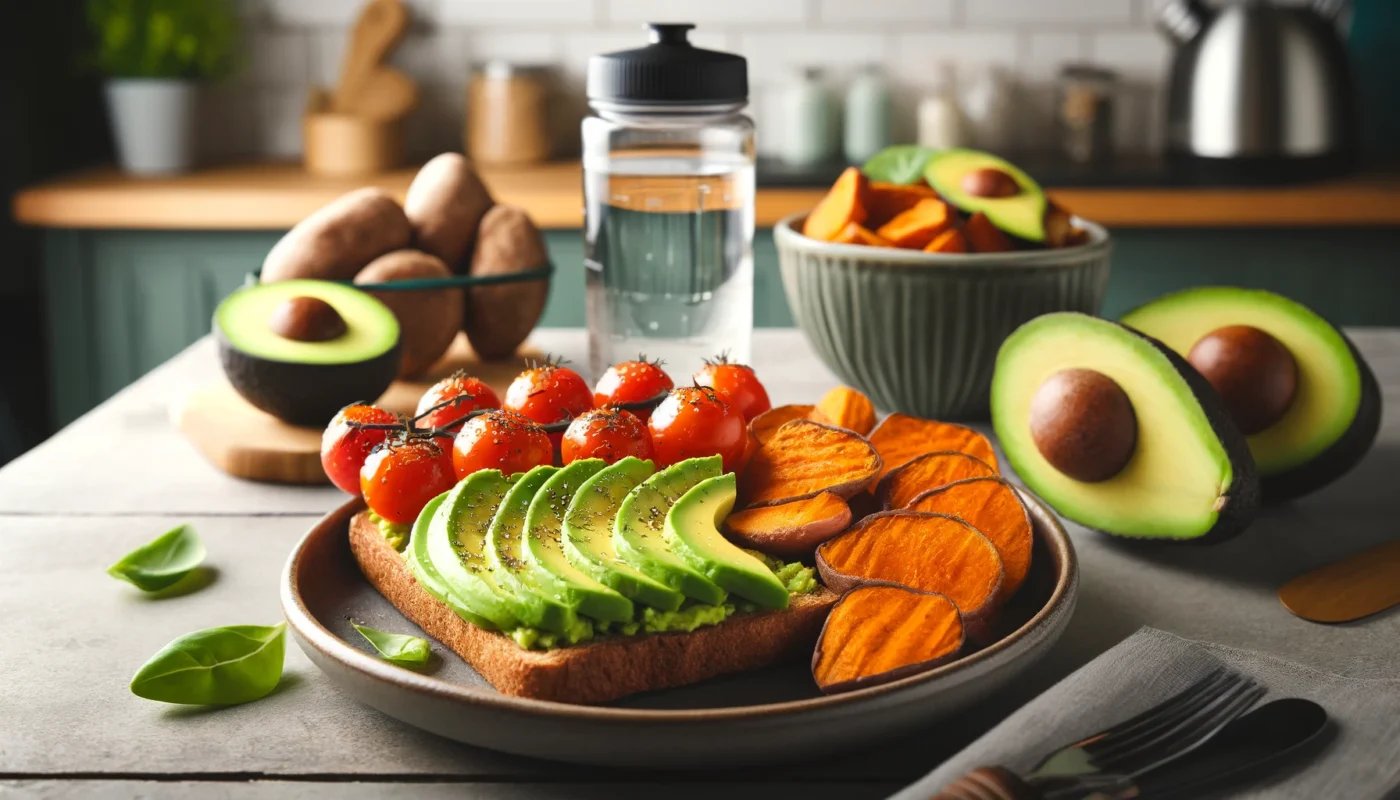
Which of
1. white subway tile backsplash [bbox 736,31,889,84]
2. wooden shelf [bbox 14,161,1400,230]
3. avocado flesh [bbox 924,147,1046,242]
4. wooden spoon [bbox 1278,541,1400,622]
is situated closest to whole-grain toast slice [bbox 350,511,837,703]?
wooden spoon [bbox 1278,541,1400,622]

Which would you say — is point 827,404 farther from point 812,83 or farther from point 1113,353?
point 812,83

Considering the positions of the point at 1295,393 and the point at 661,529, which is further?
the point at 1295,393

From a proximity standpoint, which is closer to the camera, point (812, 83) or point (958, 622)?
point (958, 622)

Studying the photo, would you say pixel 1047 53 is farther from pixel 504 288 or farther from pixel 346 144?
pixel 504 288

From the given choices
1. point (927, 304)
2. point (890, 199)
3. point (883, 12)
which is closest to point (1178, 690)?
point (927, 304)

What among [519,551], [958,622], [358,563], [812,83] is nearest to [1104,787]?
[958,622]

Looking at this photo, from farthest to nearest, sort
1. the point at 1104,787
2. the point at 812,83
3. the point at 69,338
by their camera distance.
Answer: the point at 812,83 → the point at 69,338 → the point at 1104,787
